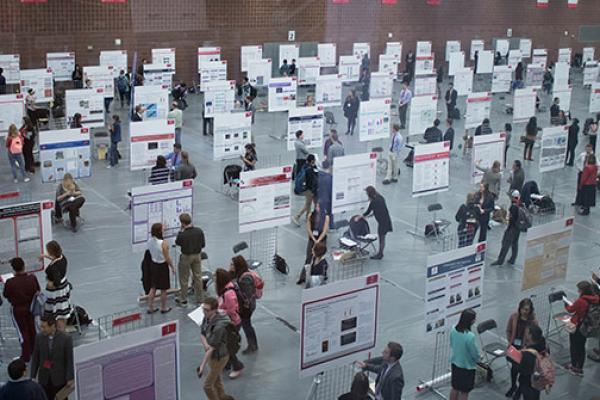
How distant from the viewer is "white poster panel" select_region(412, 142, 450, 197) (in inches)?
687

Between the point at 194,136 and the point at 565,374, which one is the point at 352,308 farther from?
the point at 194,136

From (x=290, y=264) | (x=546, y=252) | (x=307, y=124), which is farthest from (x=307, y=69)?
(x=546, y=252)

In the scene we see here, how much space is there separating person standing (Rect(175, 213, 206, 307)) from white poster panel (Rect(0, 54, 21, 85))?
20699 millimetres

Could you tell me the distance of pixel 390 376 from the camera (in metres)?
9.58

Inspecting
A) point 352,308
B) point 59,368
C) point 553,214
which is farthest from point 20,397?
point 553,214

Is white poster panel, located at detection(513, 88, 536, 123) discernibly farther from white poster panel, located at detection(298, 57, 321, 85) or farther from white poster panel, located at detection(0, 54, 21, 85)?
white poster panel, located at detection(0, 54, 21, 85)

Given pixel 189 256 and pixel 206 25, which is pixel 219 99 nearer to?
pixel 206 25

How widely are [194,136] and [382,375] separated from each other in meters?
19.3

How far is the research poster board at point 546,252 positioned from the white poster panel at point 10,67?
24674mm

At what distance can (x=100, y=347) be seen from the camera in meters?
7.73

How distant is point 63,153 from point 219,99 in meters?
8.57

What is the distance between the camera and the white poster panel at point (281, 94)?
27531mm

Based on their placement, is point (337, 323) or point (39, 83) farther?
point (39, 83)

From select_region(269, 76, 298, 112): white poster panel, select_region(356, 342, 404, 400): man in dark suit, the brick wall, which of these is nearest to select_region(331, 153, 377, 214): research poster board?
select_region(356, 342, 404, 400): man in dark suit
